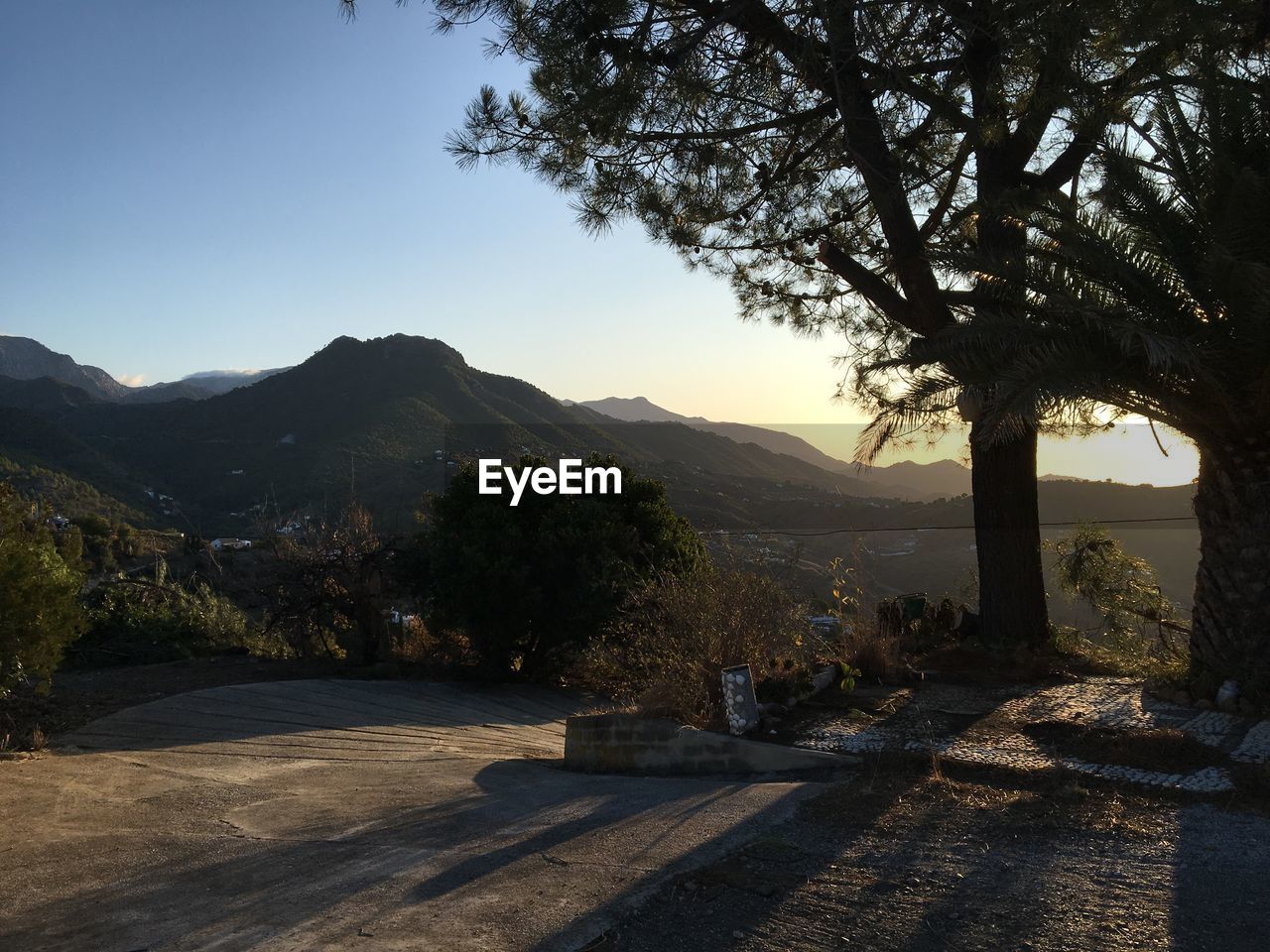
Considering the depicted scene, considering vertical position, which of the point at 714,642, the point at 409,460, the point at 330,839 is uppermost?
the point at 409,460

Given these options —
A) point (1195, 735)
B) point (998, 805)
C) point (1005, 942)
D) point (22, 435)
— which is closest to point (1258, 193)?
point (1195, 735)

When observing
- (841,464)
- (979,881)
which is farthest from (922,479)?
(979,881)

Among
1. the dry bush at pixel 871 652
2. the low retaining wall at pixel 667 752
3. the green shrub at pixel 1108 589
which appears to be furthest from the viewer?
the green shrub at pixel 1108 589

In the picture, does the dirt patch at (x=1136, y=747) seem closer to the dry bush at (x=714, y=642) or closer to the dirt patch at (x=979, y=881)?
the dirt patch at (x=979, y=881)

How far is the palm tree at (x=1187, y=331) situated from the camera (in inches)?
267

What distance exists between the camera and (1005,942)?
3354mm

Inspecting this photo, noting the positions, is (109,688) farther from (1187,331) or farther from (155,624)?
(1187,331)

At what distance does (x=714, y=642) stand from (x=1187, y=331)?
13.6 ft

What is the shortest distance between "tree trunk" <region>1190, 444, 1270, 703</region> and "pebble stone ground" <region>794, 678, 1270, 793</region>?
1.86 ft

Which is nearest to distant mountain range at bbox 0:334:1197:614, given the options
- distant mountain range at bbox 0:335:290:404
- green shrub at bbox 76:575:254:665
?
green shrub at bbox 76:575:254:665

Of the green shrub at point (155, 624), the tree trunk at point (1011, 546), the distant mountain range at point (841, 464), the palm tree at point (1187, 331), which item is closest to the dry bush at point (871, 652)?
the tree trunk at point (1011, 546)

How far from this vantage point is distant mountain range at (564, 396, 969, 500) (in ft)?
123

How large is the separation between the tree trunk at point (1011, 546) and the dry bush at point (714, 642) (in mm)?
2473

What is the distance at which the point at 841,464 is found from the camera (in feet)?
99.3
